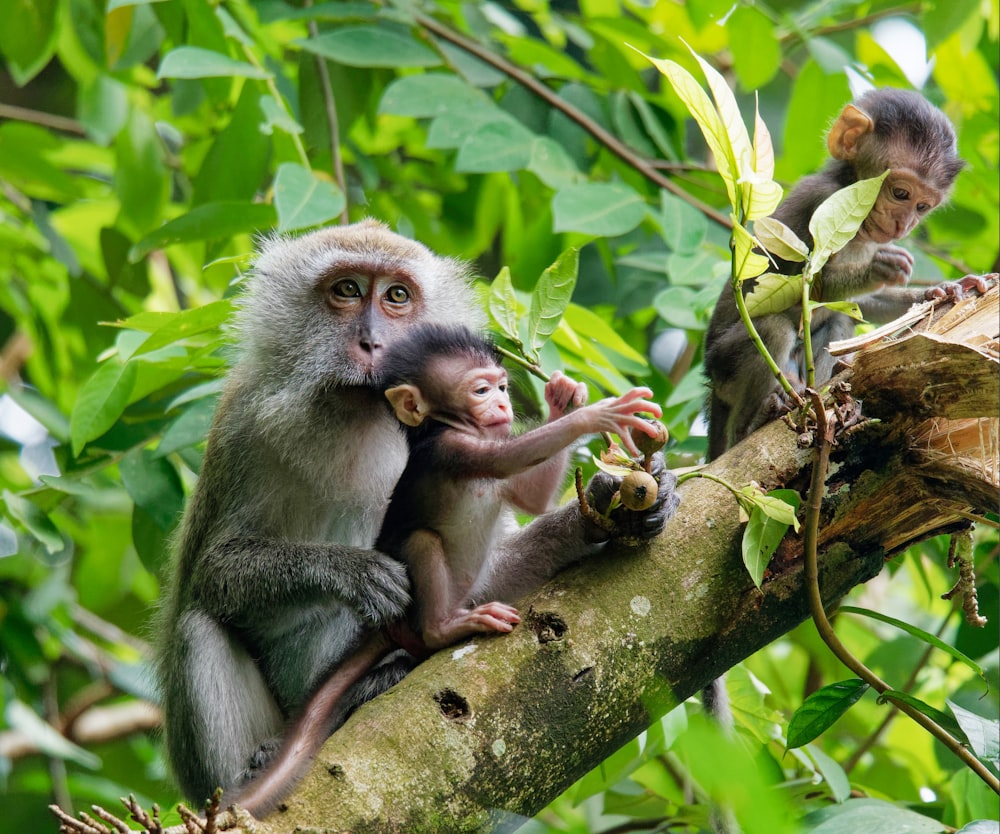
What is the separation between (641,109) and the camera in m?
6.88

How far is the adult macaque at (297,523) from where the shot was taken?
14.5 feet

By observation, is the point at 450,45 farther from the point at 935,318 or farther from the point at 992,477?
the point at 992,477

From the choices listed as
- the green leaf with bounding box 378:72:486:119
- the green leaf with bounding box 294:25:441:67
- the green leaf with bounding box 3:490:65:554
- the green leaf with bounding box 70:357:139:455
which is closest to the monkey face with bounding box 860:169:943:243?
the green leaf with bounding box 378:72:486:119

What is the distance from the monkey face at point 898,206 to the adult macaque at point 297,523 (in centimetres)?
217

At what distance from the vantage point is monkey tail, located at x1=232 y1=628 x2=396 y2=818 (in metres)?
3.67

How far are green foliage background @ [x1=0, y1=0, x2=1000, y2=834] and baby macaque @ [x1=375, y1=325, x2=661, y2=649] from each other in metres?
0.63

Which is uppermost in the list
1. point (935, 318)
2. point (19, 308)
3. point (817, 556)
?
point (935, 318)

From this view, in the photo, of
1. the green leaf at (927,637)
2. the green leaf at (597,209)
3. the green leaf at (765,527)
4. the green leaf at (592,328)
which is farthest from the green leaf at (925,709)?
the green leaf at (597,209)

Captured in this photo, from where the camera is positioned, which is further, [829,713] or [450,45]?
[450,45]

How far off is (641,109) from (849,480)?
3948 millimetres

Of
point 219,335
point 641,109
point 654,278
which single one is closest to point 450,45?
point 641,109

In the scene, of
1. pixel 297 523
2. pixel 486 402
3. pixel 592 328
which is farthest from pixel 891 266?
pixel 297 523

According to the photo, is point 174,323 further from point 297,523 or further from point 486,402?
point 486,402

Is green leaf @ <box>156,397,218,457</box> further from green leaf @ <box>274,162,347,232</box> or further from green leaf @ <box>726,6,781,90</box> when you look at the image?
green leaf @ <box>726,6,781,90</box>
